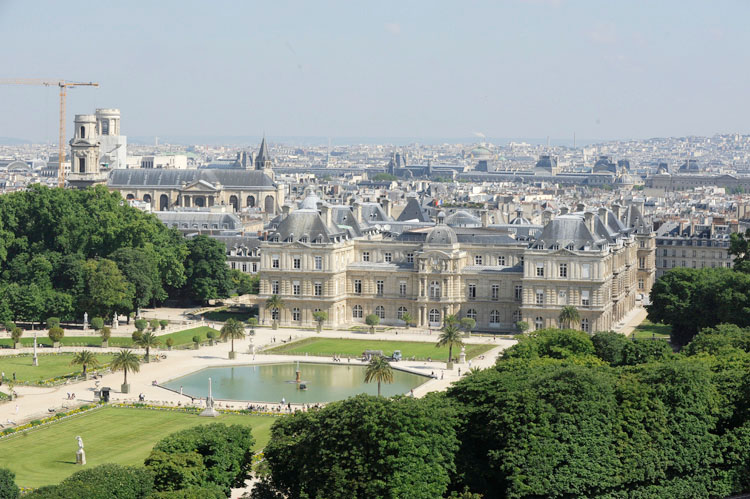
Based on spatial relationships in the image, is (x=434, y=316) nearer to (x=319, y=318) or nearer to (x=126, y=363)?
(x=319, y=318)

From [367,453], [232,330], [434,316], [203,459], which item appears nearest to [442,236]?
[434,316]

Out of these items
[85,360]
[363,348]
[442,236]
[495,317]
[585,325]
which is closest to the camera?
[85,360]

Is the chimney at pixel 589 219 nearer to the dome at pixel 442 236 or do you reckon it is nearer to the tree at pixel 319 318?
the dome at pixel 442 236

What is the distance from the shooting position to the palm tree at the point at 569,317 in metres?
92.3

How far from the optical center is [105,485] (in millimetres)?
46062

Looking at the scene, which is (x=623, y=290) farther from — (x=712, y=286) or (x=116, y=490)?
(x=116, y=490)

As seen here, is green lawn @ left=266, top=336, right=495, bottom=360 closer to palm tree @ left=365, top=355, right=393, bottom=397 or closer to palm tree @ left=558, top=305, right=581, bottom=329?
palm tree @ left=558, top=305, right=581, bottom=329

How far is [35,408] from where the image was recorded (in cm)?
6931

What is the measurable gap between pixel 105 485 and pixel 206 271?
62995 mm

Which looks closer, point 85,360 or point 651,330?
point 85,360

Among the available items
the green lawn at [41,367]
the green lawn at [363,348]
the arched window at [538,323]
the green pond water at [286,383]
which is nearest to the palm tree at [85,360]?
the green lawn at [41,367]

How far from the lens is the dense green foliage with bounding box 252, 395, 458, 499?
46875mm

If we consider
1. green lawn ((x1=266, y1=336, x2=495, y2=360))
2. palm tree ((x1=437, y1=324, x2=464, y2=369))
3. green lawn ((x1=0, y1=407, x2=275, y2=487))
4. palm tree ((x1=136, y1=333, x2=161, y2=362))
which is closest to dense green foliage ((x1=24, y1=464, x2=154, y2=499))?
green lawn ((x1=0, y1=407, x2=275, y2=487))

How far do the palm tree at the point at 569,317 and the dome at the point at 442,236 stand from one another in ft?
33.6
